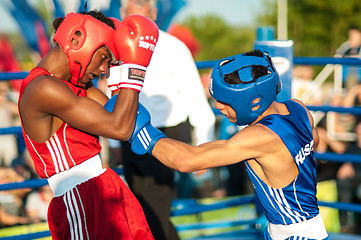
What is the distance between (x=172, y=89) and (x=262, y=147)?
1.25m

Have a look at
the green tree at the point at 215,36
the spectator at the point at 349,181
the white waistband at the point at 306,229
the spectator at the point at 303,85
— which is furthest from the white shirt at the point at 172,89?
the green tree at the point at 215,36

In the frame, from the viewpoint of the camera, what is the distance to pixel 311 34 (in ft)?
68.3

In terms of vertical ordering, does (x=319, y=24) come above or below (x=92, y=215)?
below

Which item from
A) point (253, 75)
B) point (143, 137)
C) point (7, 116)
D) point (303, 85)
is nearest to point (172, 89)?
point (143, 137)

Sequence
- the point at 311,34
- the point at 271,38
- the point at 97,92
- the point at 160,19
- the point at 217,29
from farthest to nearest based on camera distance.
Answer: the point at 217,29 → the point at 311,34 → the point at 160,19 → the point at 271,38 → the point at 97,92

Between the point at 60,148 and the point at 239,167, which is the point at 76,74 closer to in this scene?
the point at 60,148

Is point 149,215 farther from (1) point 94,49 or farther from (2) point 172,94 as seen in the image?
(1) point 94,49

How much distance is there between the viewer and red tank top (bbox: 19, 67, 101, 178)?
2.17m

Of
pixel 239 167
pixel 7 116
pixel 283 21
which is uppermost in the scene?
pixel 283 21

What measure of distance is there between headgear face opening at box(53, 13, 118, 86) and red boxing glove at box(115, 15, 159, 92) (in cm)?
8

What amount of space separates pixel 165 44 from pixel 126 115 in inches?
46.4

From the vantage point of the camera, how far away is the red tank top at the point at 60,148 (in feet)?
7.13

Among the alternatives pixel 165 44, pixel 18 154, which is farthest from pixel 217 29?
pixel 165 44

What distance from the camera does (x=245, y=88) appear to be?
212cm
